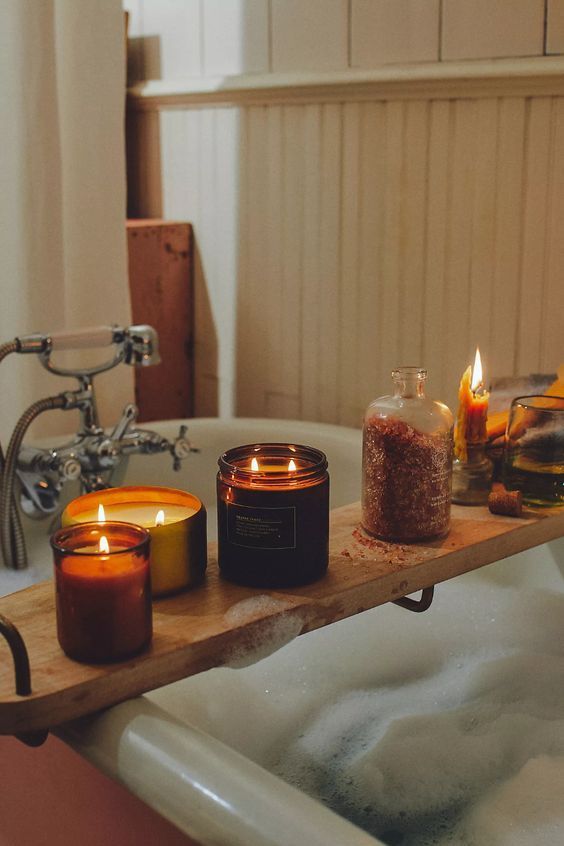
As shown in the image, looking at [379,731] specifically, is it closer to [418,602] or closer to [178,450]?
[418,602]

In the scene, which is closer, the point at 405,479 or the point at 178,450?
the point at 405,479

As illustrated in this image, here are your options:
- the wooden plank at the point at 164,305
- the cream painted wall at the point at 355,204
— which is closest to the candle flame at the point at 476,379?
the cream painted wall at the point at 355,204

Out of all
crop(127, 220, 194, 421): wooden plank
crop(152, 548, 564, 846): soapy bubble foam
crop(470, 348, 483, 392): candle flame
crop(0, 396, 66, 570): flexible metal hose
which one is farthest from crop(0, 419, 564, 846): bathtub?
crop(127, 220, 194, 421): wooden plank

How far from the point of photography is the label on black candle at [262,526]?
0.72m

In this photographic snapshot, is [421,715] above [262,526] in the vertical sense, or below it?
below

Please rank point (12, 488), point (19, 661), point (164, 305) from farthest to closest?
point (164, 305)
point (12, 488)
point (19, 661)

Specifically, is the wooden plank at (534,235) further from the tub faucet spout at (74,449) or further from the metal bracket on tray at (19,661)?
the metal bracket on tray at (19,661)

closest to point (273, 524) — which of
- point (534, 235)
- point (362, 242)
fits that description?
point (534, 235)

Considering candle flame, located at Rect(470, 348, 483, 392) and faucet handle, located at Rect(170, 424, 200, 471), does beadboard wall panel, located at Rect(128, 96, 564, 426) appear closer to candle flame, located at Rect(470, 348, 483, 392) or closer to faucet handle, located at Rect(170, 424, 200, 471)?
faucet handle, located at Rect(170, 424, 200, 471)

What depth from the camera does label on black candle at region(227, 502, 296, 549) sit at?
0.72 m

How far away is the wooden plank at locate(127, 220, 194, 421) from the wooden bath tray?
1.34m

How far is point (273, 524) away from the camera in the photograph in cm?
72

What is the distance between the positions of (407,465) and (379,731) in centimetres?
32

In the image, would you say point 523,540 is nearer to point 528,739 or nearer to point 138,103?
point 528,739
